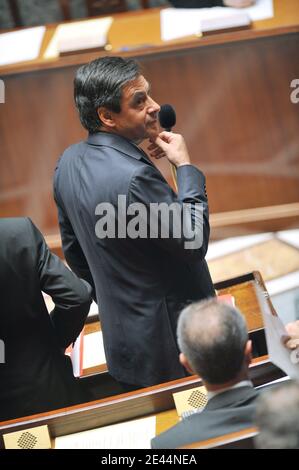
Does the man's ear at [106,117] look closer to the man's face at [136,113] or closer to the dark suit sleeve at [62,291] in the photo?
the man's face at [136,113]

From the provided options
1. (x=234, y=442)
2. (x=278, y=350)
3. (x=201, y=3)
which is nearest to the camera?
(x=234, y=442)

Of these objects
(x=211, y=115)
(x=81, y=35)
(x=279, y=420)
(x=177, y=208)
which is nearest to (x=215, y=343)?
(x=279, y=420)

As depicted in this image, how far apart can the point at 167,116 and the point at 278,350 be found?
0.94m

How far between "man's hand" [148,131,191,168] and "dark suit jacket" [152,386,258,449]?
772 millimetres

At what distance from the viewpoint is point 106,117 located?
203 centimetres

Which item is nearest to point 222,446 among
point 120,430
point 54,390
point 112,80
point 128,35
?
point 120,430

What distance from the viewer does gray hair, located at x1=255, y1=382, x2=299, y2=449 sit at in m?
1.11

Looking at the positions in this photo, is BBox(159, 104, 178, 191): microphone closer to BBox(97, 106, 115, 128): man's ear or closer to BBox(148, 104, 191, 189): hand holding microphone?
BBox(148, 104, 191, 189): hand holding microphone

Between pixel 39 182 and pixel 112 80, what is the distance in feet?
6.89

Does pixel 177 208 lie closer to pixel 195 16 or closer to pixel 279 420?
pixel 279 420

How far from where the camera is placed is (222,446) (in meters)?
1.41

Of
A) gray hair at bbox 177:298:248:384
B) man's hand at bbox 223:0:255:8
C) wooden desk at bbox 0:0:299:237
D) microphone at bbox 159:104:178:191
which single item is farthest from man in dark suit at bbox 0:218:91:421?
man's hand at bbox 223:0:255:8

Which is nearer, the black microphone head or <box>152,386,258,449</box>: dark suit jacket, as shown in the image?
<box>152,386,258,449</box>: dark suit jacket

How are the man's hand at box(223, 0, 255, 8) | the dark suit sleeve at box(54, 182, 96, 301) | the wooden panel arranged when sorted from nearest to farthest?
1. the wooden panel
2. the dark suit sleeve at box(54, 182, 96, 301)
3. the man's hand at box(223, 0, 255, 8)
